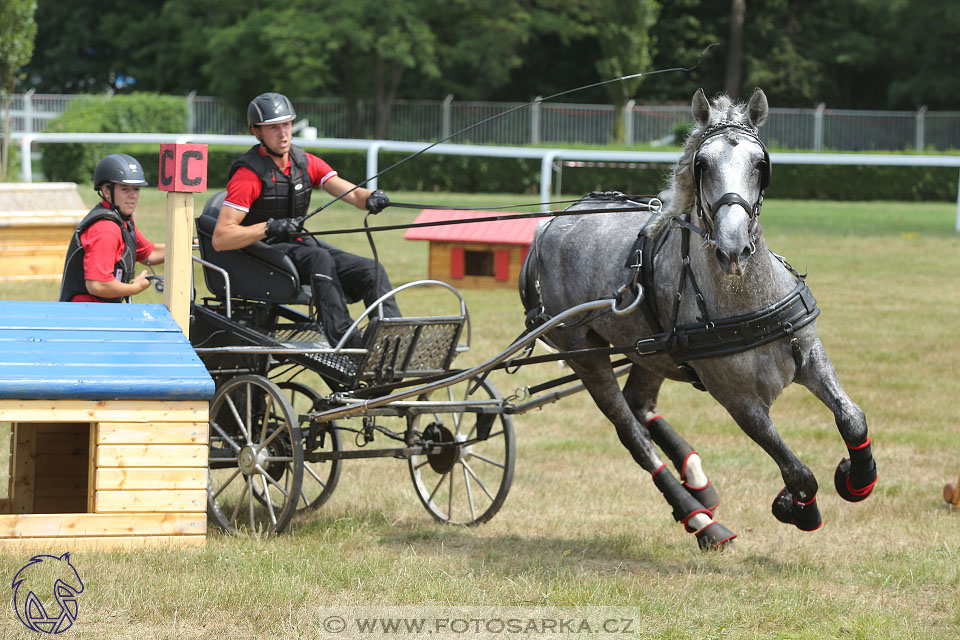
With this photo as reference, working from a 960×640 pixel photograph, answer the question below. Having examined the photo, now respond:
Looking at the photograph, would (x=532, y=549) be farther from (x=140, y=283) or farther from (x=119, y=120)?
(x=119, y=120)

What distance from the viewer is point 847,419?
4.64 meters

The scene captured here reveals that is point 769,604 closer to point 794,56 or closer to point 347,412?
point 347,412

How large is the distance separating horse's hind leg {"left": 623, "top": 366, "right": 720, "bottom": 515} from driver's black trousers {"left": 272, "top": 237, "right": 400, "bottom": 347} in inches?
48.9

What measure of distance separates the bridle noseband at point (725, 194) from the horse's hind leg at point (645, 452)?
3.70 ft

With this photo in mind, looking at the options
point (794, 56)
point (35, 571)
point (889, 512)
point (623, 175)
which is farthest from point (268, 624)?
point (794, 56)

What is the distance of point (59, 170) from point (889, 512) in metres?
24.7

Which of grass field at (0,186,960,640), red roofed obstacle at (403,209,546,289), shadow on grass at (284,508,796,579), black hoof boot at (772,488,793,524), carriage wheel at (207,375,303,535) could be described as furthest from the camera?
red roofed obstacle at (403,209,546,289)

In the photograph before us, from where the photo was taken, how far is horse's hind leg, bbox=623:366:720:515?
5617mm

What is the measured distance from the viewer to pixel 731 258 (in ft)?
14.0

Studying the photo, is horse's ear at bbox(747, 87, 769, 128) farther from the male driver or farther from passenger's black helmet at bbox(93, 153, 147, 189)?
passenger's black helmet at bbox(93, 153, 147, 189)

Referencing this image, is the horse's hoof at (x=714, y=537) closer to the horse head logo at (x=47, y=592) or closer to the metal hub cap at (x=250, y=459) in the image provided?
the metal hub cap at (x=250, y=459)

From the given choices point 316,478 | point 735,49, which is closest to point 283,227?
point 316,478

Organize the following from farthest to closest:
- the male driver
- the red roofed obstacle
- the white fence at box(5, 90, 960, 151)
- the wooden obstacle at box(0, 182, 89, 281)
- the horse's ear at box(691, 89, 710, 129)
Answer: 1. the white fence at box(5, 90, 960, 151)
2. the red roofed obstacle
3. the wooden obstacle at box(0, 182, 89, 281)
4. the male driver
5. the horse's ear at box(691, 89, 710, 129)

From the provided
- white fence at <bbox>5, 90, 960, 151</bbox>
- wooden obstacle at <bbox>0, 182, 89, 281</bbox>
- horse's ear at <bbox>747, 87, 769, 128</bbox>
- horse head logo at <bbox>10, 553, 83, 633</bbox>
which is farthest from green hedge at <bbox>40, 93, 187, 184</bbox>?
horse's ear at <bbox>747, 87, 769, 128</bbox>
